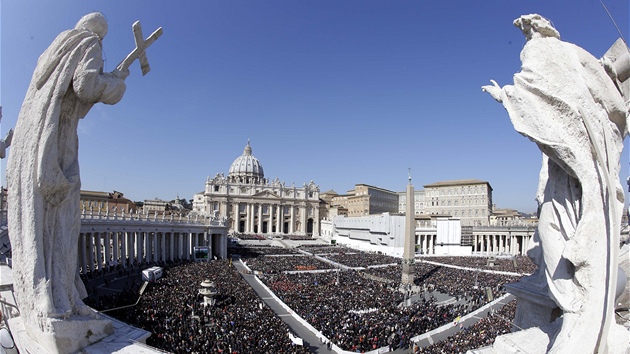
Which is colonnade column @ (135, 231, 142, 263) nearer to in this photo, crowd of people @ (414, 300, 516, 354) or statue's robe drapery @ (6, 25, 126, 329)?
crowd of people @ (414, 300, 516, 354)

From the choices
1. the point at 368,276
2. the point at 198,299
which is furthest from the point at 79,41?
the point at 368,276

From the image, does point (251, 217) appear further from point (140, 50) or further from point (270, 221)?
point (140, 50)

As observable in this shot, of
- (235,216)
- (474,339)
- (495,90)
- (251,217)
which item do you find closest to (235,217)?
(235,216)

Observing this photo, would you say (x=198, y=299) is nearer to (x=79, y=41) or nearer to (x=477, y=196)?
(x=79, y=41)

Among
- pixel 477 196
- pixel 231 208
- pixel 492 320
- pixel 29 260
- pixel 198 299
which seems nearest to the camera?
pixel 29 260

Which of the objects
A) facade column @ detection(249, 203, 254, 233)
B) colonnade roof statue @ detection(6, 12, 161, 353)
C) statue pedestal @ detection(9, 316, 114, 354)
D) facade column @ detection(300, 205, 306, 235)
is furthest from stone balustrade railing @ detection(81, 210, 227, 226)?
facade column @ detection(300, 205, 306, 235)

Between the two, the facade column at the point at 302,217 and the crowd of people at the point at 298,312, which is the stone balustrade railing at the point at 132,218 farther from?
the facade column at the point at 302,217
